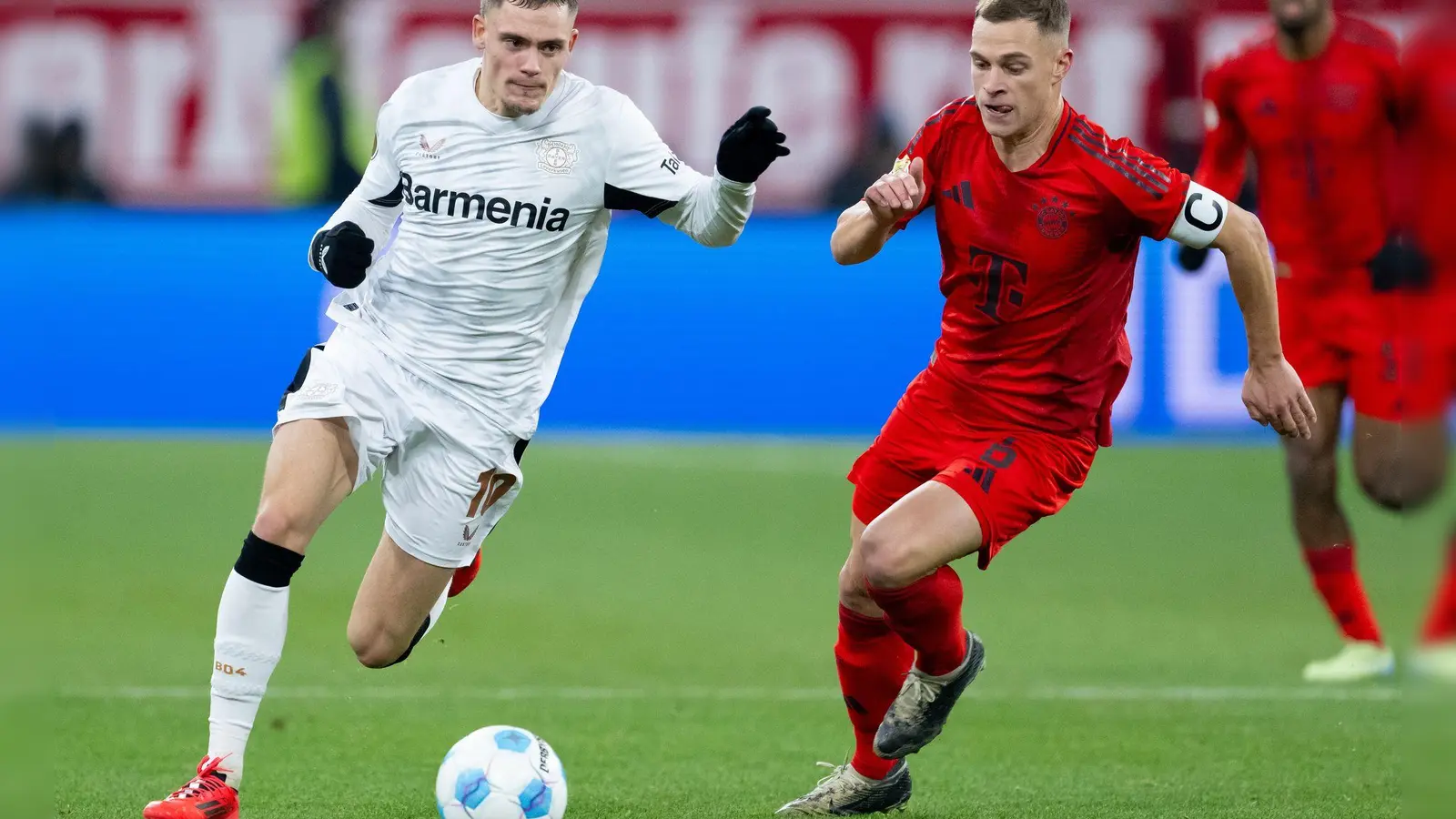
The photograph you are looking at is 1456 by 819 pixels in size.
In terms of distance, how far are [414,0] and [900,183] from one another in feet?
43.9

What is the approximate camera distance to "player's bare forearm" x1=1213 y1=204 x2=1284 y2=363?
4746 millimetres

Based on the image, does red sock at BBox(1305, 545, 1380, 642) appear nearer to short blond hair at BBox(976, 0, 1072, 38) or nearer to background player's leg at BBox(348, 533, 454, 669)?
short blond hair at BBox(976, 0, 1072, 38)

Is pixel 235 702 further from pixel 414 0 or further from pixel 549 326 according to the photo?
pixel 414 0

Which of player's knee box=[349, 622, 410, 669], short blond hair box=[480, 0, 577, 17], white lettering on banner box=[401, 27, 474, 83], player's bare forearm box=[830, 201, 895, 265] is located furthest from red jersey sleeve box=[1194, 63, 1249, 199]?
white lettering on banner box=[401, 27, 474, 83]

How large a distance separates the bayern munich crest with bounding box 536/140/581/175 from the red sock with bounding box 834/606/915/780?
4.85 feet

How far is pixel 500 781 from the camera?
4.50m

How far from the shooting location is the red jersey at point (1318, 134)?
702 cm

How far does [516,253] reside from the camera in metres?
5.16

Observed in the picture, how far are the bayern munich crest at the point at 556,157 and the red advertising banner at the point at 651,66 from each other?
11.4 m

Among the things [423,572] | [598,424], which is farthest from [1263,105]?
[598,424]

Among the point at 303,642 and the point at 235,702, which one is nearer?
the point at 235,702

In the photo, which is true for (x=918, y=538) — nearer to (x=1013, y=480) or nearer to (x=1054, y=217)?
(x=1013, y=480)

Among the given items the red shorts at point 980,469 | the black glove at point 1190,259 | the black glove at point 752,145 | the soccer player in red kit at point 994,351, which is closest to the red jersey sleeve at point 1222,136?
the black glove at point 1190,259

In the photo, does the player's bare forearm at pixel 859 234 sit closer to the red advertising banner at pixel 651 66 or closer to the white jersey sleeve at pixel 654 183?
the white jersey sleeve at pixel 654 183
